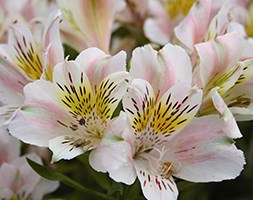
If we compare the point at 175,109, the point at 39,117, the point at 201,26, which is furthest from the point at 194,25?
the point at 39,117

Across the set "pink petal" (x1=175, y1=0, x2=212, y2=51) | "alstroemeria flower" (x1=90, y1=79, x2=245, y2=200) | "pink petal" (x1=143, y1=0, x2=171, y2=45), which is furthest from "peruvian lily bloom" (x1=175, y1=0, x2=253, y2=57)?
"pink petal" (x1=143, y1=0, x2=171, y2=45)

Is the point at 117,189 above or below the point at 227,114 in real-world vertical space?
below

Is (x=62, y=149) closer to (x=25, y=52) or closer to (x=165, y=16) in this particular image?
(x=25, y=52)

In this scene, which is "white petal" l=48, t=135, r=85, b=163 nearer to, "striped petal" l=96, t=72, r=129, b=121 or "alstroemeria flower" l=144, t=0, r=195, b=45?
"striped petal" l=96, t=72, r=129, b=121

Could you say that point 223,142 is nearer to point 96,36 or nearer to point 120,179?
point 120,179

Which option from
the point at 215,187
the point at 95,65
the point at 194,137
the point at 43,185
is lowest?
the point at 215,187

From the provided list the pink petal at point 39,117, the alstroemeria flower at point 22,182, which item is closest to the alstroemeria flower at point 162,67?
the pink petal at point 39,117

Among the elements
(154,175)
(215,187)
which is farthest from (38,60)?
(215,187)
